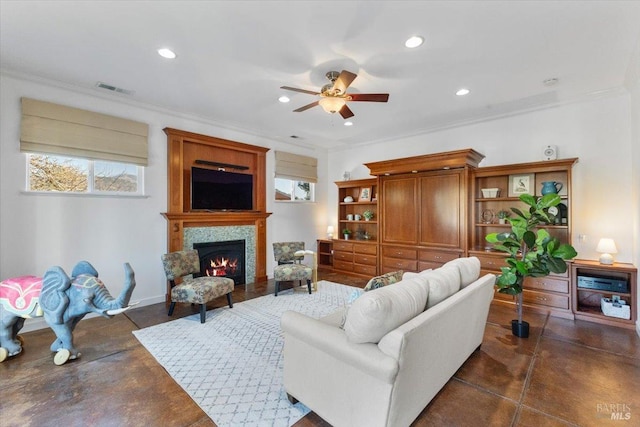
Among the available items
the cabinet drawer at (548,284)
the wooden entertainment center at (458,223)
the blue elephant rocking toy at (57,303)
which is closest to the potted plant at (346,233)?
the wooden entertainment center at (458,223)

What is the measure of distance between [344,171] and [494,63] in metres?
4.07

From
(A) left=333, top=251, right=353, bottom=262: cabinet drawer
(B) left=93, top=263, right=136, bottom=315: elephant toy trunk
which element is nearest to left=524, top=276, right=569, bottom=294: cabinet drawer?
(A) left=333, top=251, right=353, bottom=262: cabinet drawer

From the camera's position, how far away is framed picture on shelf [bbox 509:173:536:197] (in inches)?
168

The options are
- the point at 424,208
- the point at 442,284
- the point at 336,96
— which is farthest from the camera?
the point at 424,208

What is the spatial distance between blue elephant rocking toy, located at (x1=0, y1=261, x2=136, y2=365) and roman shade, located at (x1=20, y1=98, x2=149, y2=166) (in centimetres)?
165

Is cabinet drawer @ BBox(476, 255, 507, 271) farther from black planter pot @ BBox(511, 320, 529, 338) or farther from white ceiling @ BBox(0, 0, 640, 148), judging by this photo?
white ceiling @ BBox(0, 0, 640, 148)

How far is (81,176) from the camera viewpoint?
3.70 m

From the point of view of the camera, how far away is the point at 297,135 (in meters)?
5.83

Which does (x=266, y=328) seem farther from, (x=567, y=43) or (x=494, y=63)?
(x=567, y=43)

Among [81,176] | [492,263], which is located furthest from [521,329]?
[81,176]

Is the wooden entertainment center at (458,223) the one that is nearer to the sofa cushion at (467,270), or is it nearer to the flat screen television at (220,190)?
the sofa cushion at (467,270)

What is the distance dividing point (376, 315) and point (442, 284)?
84 cm

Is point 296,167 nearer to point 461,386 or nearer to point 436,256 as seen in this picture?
point 436,256

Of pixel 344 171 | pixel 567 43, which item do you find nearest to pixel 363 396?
pixel 567 43
